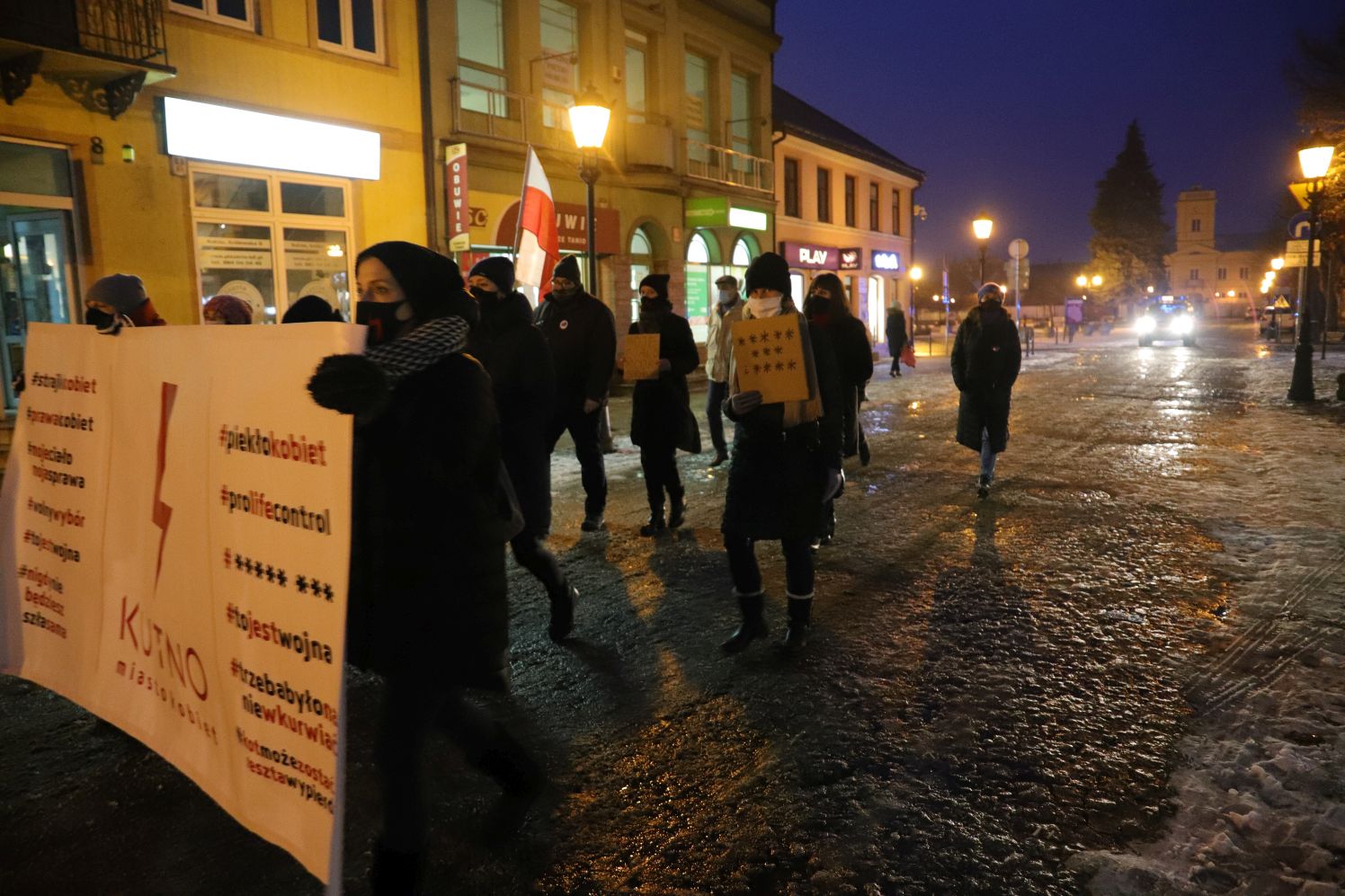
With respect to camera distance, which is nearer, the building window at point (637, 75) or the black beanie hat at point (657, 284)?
the black beanie hat at point (657, 284)

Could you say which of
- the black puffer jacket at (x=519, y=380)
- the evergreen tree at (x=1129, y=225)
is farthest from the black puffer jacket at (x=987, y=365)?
the evergreen tree at (x=1129, y=225)

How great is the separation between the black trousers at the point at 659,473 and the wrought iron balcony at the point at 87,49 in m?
7.76

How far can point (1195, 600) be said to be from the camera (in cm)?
551

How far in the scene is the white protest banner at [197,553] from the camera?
2.32 m

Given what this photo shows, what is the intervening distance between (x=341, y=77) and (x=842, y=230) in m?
21.2

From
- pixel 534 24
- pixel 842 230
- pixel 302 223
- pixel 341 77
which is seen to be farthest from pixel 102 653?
pixel 842 230

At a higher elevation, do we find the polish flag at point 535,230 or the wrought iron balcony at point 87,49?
the wrought iron balcony at point 87,49

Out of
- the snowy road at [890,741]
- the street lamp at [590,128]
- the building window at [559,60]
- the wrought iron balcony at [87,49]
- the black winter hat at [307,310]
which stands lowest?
the snowy road at [890,741]

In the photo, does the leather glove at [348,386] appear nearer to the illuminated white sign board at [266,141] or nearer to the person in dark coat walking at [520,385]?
the person in dark coat walking at [520,385]

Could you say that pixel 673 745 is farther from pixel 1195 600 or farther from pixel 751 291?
pixel 1195 600

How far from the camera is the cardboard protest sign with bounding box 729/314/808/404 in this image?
4309 mm

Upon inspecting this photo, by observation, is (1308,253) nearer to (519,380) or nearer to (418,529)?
(519,380)

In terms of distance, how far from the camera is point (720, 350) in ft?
22.2

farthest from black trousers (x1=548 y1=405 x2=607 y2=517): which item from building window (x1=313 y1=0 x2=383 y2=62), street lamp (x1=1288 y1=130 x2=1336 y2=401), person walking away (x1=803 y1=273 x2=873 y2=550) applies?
street lamp (x1=1288 y1=130 x2=1336 y2=401)
